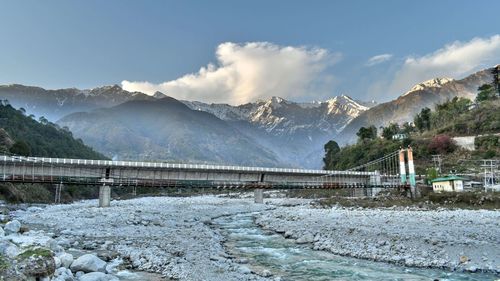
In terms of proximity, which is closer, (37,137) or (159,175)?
(159,175)

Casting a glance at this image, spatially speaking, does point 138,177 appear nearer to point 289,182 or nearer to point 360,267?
point 289,182

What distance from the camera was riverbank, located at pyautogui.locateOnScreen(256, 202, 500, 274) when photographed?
19.2 meters

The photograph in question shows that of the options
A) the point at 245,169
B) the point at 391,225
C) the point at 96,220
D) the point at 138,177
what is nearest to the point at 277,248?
the point at 391,225

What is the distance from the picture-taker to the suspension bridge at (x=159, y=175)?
57250mm

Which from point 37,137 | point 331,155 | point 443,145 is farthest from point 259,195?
point 37,137

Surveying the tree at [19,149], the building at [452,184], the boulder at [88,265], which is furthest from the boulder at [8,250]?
the tree at [19,149]

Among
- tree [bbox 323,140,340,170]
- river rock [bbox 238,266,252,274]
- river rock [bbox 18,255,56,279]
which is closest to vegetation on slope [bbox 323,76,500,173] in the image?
tree [bbox 323,140,340,170]

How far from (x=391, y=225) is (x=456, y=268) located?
12.0 metres

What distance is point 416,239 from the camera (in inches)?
925

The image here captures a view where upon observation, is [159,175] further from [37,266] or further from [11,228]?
[37,266]

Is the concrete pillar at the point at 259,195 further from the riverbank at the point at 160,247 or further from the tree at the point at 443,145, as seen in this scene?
the tree at the point at 443,145

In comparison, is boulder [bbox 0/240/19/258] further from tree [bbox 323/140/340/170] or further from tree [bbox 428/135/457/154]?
tree [bbox 323/140/340/170]

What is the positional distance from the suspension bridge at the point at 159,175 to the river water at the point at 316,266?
125ft

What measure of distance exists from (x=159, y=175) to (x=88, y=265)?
2195 inches
